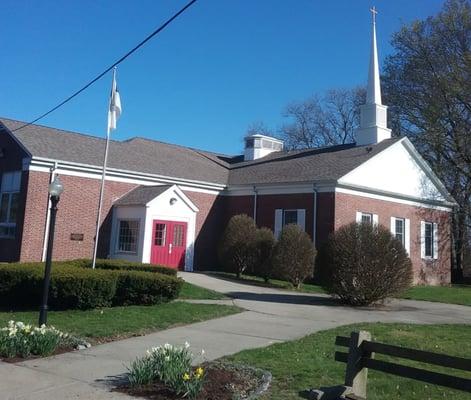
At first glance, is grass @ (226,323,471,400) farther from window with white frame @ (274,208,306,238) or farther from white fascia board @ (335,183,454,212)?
window with white frame @ (274,208,306,238)

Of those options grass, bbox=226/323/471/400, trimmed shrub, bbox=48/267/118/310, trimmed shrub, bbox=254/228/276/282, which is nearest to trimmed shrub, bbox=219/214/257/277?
trimmed shrub, bbox=254/228/276/282

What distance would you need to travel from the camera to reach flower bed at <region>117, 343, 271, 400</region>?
6.88 metres

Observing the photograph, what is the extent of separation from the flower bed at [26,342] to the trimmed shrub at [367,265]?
30.3 ft

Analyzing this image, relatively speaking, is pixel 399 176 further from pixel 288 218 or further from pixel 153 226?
pixel 153 226

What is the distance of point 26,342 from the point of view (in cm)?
912

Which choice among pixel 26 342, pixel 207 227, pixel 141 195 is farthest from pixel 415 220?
pixel 26 342

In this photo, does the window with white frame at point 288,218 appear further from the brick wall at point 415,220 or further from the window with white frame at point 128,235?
the window with white frame at point 128,235

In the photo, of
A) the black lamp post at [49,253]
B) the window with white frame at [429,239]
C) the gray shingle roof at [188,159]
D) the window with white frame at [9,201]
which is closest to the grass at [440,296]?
the gray shingle roof at [188,159]

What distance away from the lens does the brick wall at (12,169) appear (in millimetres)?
22422

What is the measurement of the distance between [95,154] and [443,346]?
18785 mm

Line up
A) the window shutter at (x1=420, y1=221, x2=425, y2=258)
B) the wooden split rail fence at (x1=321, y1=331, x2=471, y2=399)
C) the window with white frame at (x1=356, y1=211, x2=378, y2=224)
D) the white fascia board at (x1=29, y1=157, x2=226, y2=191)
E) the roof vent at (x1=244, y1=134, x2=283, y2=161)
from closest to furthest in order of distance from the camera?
the wooden split rail fence at (x1=321, y1=331, x2=471, y2=399) → the white fascia board at (x1=29, y1=157, x2=226, y2=191) → the window with white frame at (x1=356, y1=211, x2=378, y2=224) → the window shutter at (x1=420, y1=221, x2=425, y2=258) → the roof vent at (x1=244, y1=134, x2=283, y2=161)

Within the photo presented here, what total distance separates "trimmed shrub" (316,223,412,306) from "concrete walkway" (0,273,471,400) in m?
0.63

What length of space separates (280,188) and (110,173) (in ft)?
25.8

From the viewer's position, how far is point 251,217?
88.4 feet
